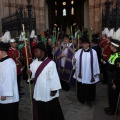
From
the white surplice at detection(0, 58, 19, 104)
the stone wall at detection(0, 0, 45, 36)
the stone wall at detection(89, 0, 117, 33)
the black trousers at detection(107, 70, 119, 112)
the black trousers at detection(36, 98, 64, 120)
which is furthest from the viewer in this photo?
the stone wall at detection(89, 0, 117, 33)

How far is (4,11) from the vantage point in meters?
17.0

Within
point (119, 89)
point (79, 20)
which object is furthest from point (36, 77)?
point (79, 20)

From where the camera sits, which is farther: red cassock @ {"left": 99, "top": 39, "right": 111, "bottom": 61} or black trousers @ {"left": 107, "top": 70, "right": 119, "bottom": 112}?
red cassock @ {"left": 99, "top": 39, "right": 111, "bottom": 61}

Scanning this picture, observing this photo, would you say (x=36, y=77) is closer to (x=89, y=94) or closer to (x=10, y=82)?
(x=10, y=82)

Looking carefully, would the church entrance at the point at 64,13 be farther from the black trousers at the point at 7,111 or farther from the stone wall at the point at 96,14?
the black trousers at the point at 7,111

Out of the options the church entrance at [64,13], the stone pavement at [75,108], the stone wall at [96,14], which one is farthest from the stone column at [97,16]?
the stone pavement at [75,108]

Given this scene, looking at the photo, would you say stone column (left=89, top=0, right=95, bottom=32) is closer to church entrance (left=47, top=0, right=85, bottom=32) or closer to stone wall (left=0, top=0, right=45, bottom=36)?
stone wall (left=0, top=0, right=45, bottom=36)

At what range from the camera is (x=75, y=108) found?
21.8 feet

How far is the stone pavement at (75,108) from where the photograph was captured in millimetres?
6008

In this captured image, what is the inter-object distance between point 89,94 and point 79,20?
62.7ft

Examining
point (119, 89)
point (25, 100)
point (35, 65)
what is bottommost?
point (25, 100)

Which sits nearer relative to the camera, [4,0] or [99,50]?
[99,50]

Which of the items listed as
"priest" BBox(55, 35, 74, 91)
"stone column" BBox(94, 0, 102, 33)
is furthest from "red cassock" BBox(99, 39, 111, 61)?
"stone column" BBox(94, 0, 102, 33)

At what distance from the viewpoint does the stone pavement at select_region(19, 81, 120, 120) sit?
6.01 meters
